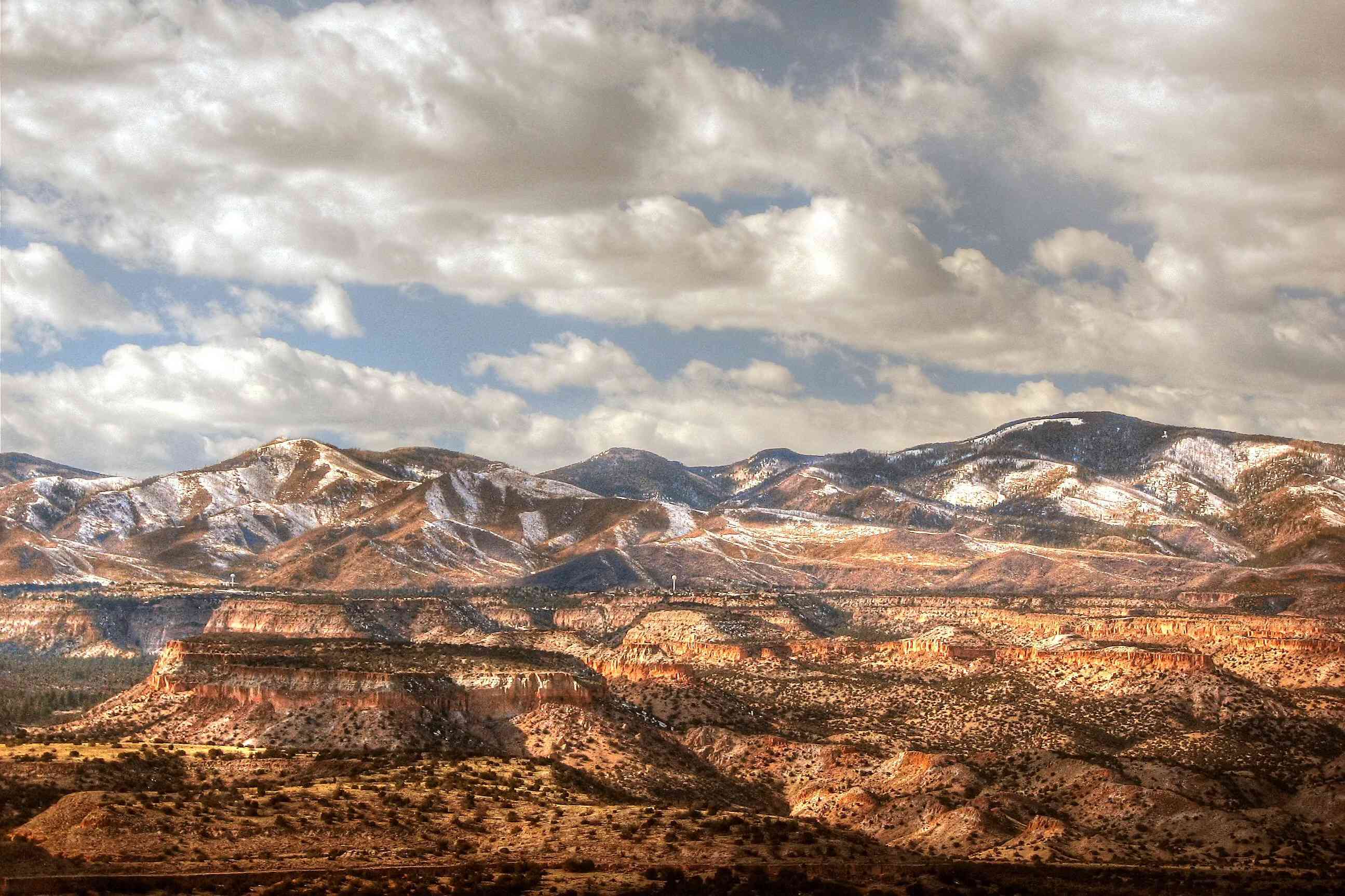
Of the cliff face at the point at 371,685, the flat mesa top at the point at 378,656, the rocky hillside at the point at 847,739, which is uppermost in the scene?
the flat mesa top at the point at 378,656

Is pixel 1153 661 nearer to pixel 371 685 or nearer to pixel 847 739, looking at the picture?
pixel 847 739

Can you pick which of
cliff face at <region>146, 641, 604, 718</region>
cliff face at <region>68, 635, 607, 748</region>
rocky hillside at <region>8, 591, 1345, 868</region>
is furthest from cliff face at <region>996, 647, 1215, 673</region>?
cliff face at <region>146, 641, 604, 718</region>

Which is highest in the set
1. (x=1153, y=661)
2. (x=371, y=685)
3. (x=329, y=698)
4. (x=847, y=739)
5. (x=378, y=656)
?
(x=1153, y=661)

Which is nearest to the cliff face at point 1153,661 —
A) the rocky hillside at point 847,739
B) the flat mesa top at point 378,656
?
the rocky hillside at point 847,739

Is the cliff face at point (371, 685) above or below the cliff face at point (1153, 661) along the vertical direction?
below

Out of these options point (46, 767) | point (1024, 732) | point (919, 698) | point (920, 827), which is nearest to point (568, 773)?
point (920, 827)

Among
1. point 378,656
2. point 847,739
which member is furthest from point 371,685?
point 847,739

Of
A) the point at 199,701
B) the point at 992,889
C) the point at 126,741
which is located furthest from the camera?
the point at 199,701

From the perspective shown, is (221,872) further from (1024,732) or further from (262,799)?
(1024,732)

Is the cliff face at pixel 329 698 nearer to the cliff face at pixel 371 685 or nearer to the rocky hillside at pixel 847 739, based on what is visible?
the cliff face at pixel 371 685

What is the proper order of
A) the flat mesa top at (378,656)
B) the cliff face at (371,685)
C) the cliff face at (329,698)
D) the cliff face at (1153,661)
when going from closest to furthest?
the cliff face at (329,698) < the cliff face at (371,685) < the flat mesa top at (378,656) < the cliff face at (1153,661)

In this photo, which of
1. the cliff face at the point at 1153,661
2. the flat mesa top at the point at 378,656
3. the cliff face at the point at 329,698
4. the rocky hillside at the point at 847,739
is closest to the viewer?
the rocky hillside at the point at 847,739
